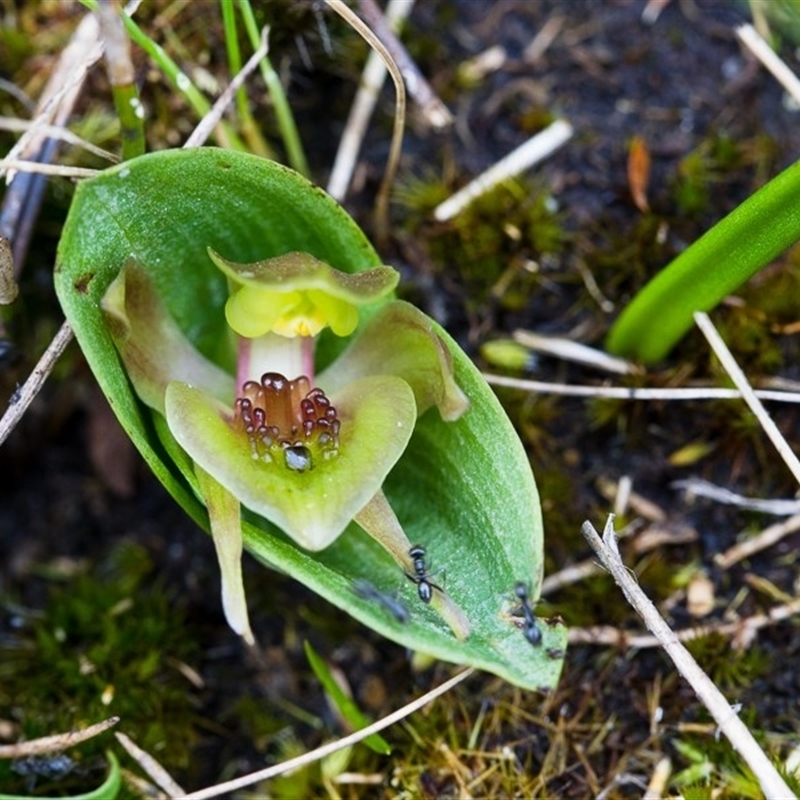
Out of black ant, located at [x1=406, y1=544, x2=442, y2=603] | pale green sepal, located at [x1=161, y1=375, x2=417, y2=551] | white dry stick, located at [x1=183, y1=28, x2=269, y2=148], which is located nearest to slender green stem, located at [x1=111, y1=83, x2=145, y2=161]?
white dry stick, located at [x1=183, y1=28, x2=269, y2=148]

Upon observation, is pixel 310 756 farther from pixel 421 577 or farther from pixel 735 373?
pixel 735 373

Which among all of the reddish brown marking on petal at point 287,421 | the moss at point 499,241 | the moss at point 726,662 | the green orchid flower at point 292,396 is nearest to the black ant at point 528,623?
the green orchid flower at point 292,396

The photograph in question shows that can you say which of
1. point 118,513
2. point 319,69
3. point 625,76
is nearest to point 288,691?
point 118,513

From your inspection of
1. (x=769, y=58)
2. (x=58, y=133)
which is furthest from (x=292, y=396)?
(x=769, y=58)

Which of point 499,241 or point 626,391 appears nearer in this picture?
point 626,391

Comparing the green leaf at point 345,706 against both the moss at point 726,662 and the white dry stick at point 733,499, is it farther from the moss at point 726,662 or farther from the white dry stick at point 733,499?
the white dry stick at point 733,499

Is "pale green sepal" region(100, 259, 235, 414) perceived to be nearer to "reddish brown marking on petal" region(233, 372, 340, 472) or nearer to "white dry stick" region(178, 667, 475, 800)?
"reddish brown marking on petal" region(233, 372, 340, 472)

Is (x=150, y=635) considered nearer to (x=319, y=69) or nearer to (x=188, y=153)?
(x=188, y=153)
